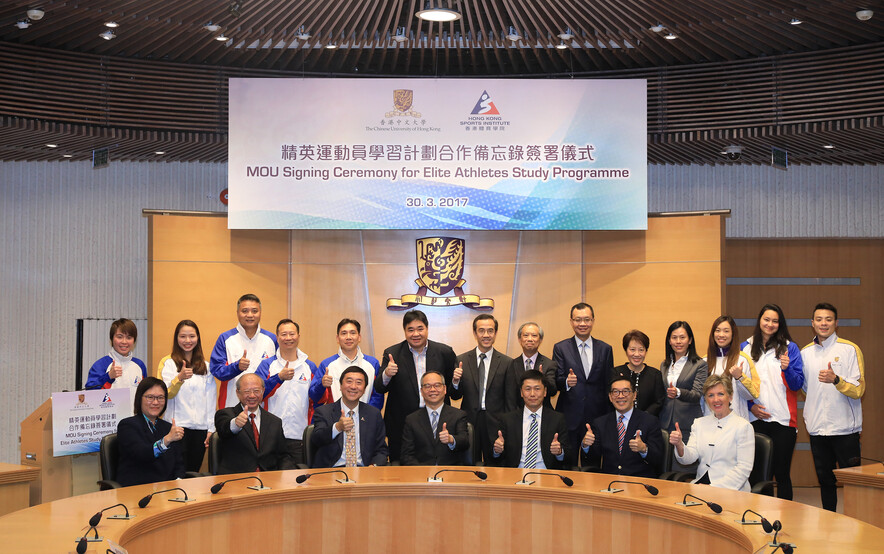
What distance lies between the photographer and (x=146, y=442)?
4922mm

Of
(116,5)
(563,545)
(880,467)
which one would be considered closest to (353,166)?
(116,5)

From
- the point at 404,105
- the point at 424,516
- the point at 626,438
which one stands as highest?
the point at 404,105

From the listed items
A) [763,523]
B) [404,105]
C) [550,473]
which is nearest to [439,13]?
[404,105]

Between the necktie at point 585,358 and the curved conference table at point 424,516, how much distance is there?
4.46 ft

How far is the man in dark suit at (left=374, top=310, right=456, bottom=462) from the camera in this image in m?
5.72

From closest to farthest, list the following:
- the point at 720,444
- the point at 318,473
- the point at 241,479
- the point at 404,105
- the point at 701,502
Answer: the point at 701,502 → the point at 241,479 → the point at 318,473 → the point at 720,444 → the point at 404,105

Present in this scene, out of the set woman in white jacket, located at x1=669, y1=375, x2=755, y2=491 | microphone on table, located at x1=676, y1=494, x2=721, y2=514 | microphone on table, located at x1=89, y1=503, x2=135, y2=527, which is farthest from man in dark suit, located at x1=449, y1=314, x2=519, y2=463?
microphone on table, located at x1=89, y1=503, x2=135, y2=527

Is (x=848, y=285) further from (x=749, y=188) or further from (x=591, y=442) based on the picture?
(x=591, y=442)

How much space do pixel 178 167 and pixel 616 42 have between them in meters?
4.33

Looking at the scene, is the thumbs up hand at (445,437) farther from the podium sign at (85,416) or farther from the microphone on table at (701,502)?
the podium sign at (85,416)

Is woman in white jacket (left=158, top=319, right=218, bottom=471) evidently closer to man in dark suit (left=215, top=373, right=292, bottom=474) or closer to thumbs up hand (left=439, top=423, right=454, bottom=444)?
man in dark suit (left=215, top=373, right=292, bottom=474)

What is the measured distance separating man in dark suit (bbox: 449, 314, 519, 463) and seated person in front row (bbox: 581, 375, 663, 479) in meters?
0.68

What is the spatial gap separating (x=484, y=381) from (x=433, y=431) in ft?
2.02

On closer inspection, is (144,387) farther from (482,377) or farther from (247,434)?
(482,377)
